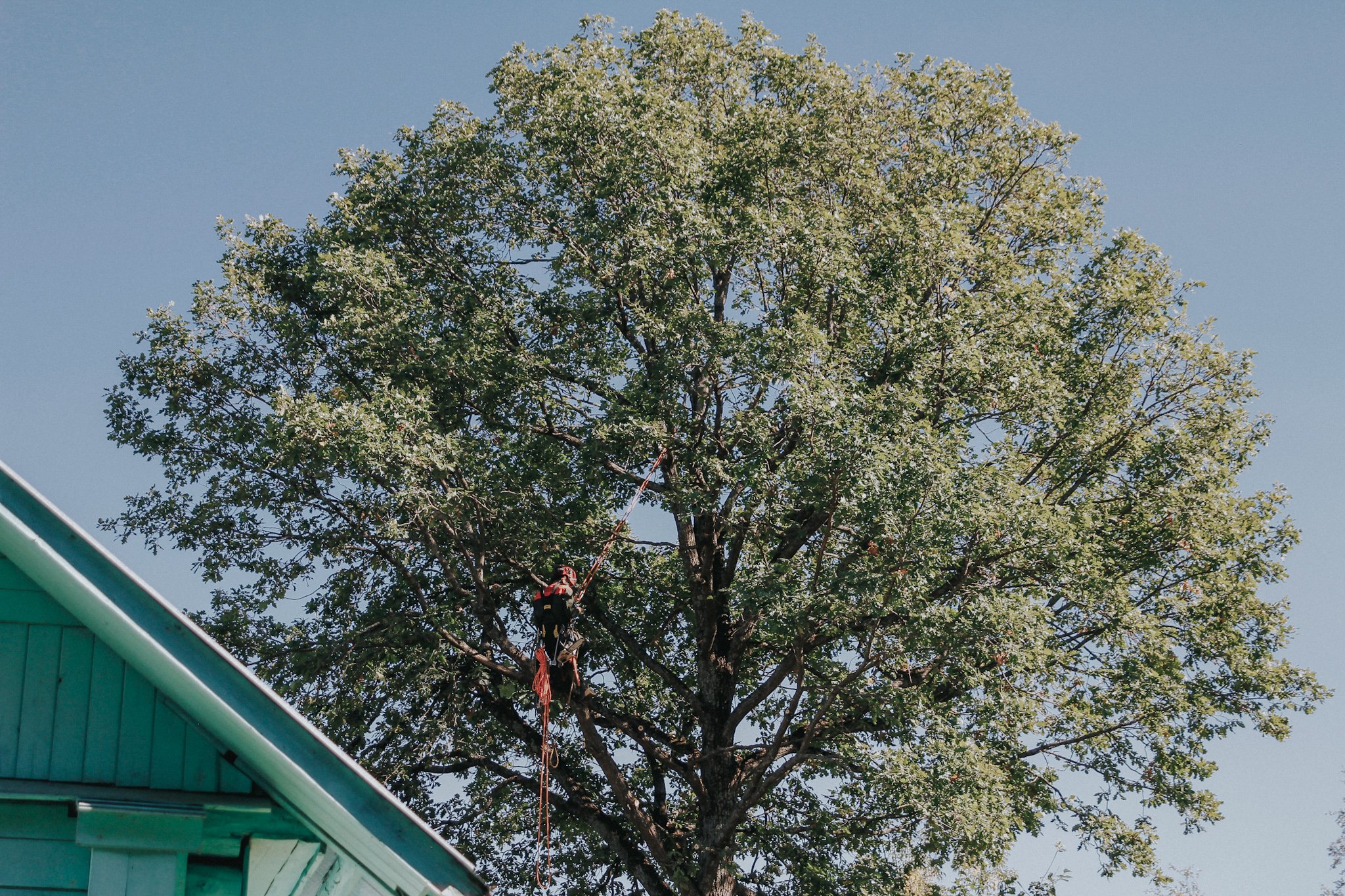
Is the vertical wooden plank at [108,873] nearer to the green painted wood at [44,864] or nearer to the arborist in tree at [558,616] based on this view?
the green painted wood at [44,864]

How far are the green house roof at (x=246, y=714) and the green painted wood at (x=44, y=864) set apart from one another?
0.67 meters

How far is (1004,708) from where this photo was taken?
540 inches

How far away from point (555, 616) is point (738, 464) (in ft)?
9.80

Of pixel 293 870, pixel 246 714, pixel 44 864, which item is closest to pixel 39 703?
pixel 44 864

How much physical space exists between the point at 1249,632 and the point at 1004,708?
4.39 metres

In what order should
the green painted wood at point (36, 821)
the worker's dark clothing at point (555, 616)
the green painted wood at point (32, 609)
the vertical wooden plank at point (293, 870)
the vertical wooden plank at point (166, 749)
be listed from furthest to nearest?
the worker's dark clothing at point (555, 616) < the green painted wood at point (32, 609) < the vertical wooden plank at point (166, 749) < the vertical wooden plank at point (293, 870) < the green painted wood at point (36, 821)

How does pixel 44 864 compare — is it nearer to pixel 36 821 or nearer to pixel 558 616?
pixel 36 821

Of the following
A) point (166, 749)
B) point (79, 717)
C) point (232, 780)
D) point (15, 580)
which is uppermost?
point (15, 580)

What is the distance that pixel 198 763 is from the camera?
5012mm

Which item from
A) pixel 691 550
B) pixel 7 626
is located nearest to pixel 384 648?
pixel 691 550

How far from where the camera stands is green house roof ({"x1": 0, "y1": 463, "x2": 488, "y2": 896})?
4617mm

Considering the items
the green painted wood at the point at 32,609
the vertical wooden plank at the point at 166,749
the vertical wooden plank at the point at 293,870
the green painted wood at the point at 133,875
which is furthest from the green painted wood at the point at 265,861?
the green painted wood at the point at 32,609

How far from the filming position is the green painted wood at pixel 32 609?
5.12 meters

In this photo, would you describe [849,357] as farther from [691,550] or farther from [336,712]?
[336,712]
